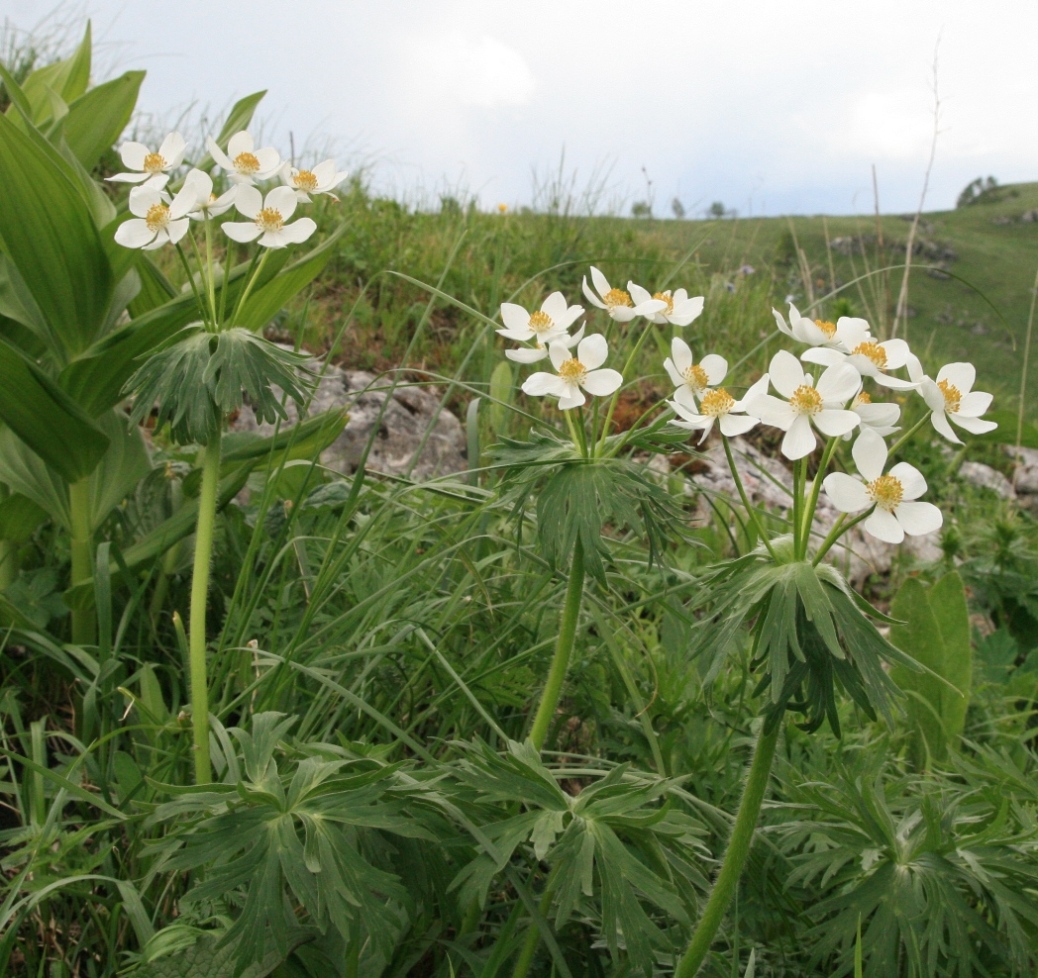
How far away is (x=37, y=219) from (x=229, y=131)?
545 millimetres

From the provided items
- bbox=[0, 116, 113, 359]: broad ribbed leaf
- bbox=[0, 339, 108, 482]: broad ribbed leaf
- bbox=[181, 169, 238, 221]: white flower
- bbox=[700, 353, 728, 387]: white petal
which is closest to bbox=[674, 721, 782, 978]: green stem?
bbox=[700, 353, 728, 387]: white petal

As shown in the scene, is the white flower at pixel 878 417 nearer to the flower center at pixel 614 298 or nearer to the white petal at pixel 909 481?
the white petal at pixel 909 481

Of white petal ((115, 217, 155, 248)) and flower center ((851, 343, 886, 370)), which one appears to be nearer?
flower center ((851, 343, 886, 370))

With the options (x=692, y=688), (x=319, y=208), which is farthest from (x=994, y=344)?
(x=692, y=688)

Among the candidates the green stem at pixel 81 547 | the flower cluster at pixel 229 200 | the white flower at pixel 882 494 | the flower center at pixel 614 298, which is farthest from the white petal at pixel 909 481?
the green stem at pixel 81 547

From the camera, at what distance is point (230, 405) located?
129cm

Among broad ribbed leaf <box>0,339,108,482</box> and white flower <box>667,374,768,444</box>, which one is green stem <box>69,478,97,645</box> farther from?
white flower <box>667,374,768,444</box>

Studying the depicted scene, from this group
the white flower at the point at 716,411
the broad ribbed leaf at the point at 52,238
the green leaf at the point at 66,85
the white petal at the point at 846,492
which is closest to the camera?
the white petal at the point at 846,492

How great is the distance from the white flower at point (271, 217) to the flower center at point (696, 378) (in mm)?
620

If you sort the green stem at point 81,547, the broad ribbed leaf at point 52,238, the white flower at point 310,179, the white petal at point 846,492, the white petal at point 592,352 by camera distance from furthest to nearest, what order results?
the green stem at point 81,547 < the broad ribbed leaf at point 52,238 < the white flower at point 310,179 < the white petal at point 592,352 < the white petal at point 846,492

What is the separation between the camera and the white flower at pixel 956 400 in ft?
3.42

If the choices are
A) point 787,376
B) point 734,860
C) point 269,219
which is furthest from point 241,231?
point 734,860

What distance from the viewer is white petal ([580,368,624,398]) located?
1.11 meters

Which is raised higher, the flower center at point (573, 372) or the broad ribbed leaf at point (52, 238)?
the broad ribbed leaf at point (52, 238)
